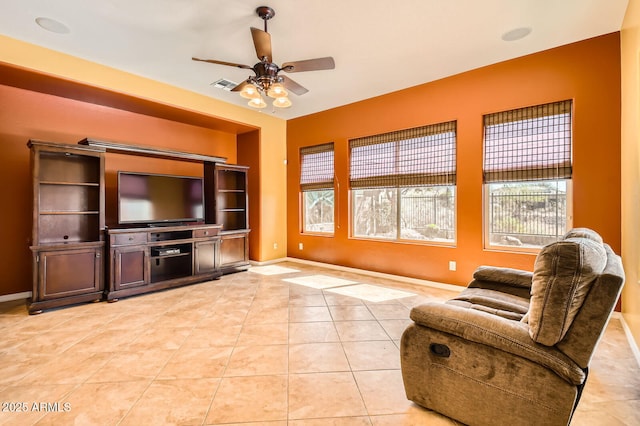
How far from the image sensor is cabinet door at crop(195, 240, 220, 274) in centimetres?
458

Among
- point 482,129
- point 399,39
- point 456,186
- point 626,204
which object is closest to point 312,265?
point 456,186

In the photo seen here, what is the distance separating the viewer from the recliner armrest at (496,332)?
1.27 metres

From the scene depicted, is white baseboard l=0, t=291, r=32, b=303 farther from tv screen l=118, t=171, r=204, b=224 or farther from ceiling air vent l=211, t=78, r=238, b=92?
ceiling air vent l=211, t=78, r=238, b=92

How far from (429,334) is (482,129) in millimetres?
3209

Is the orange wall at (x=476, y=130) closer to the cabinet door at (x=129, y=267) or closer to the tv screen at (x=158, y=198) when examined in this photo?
the tv screen at (x=158, y=198)

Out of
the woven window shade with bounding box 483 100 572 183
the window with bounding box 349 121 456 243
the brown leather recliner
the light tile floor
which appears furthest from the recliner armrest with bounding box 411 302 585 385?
the window with bounding box 349 121 456 243

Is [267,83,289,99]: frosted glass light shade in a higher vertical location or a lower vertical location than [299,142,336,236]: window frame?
higher

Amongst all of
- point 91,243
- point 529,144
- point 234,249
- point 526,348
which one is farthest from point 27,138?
point 529,144

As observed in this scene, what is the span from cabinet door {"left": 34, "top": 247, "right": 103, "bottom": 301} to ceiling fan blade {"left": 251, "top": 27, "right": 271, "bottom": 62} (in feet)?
10.2

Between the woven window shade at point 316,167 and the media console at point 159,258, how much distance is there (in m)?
1.96

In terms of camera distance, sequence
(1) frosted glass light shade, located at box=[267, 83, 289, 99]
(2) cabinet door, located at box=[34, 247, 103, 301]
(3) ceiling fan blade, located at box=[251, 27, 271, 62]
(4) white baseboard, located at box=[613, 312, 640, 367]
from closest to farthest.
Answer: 1. (4) white baseboard, located at box=[613, 312, 640, 367]
2. (3) ceiling fan blade, located at box=[251, 27, 271, 62]
3. (1) frosted glass light shade, located at box=[267, 83, 289, 99]
4. (2) cabinet door, located at box=[34, 247, 103, 301]

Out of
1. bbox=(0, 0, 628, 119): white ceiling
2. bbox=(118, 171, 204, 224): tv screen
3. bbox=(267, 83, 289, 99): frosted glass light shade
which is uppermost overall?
bbox=(0, 0, 628, 119): white ceiling

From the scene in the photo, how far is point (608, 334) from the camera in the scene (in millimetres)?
2709

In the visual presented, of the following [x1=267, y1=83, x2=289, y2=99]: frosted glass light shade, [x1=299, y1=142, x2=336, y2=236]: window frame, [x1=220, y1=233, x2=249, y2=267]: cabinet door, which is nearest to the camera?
[x1=267, y1=83, x2=289, y2=99]: frosted glass light shade
